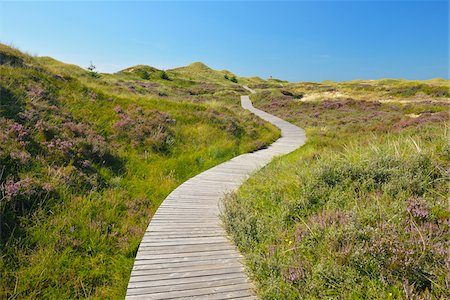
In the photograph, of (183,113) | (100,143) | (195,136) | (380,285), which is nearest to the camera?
(380,285)

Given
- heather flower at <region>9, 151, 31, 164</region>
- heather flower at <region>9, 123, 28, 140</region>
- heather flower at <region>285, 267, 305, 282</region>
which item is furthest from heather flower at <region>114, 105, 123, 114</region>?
heather flower at <region>285, 267, 305, 282</region>

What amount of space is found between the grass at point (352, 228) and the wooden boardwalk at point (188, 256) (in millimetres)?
313

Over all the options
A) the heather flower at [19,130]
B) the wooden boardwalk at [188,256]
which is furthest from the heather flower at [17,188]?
the wooden boardwalk at [188,256]

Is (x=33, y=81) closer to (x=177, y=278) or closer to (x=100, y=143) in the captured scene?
(x=100, y=143)

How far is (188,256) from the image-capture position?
14.0 feet

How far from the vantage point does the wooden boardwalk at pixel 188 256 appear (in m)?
3.48

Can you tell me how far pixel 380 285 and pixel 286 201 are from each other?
7.15 ft

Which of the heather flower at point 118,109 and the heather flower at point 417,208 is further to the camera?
the heather flower at point 118,109

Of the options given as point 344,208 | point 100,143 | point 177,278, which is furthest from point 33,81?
point 344,208

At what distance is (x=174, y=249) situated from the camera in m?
4.48

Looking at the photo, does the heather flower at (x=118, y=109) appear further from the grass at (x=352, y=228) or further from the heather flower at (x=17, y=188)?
the grass at (x=352, y=228)

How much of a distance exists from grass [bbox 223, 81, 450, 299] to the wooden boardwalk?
31 cm

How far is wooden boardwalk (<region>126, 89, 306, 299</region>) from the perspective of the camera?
3.48 metres

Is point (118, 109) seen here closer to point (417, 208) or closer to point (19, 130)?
point (19, 130)
